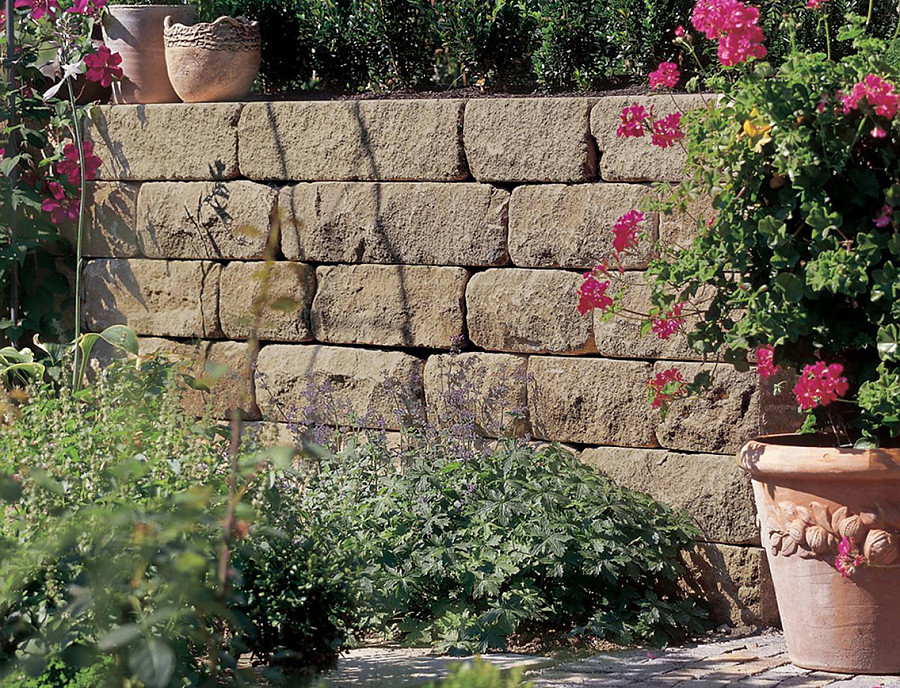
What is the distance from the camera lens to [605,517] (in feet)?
13.8

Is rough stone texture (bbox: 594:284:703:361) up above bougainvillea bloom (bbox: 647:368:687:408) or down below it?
above

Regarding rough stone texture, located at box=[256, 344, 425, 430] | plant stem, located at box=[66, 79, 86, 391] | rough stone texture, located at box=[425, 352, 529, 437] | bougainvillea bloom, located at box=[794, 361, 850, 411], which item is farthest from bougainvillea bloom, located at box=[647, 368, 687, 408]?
plant stem, located at box=[66, 79, 86, 391]

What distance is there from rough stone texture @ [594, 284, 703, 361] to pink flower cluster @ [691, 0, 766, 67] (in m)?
1.00

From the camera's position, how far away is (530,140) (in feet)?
14.9

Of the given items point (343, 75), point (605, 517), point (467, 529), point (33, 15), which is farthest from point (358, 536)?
point (33, 15)

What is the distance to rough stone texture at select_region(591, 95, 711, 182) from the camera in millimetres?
4289

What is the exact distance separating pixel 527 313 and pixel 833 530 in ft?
4.62

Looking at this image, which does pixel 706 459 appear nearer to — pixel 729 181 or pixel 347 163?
pixel 729 181

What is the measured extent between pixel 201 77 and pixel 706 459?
258 cm

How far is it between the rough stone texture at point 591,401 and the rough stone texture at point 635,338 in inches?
1.9

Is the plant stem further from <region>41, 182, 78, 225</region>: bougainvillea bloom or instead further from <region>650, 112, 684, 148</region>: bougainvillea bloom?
<region>650, 112, 684, 148</region>: bougainvillea bloom

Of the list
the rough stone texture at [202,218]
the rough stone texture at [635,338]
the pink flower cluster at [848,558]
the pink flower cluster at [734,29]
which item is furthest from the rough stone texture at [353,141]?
the pink flower cluster at [848,558]

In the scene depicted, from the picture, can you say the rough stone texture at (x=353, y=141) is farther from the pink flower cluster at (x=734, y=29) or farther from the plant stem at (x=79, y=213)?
the pink flower cluster at (x=734, y=29)

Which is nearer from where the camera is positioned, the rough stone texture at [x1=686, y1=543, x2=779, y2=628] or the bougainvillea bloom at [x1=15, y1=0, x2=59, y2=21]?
the rough stone texture at [x1=686, y1=543, x2=779, y2=628]
